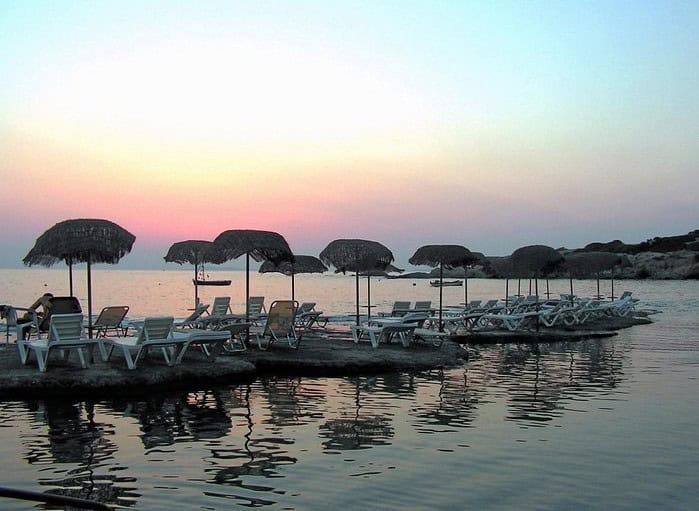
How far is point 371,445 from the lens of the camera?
277 inches

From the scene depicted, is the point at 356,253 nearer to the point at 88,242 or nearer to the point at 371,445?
the point at 88,242

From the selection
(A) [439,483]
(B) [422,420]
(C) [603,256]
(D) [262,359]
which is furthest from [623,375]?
(C) [603,256]

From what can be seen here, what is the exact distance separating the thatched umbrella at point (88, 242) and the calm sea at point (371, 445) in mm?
3681

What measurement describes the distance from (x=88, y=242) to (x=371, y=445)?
7.16 meters

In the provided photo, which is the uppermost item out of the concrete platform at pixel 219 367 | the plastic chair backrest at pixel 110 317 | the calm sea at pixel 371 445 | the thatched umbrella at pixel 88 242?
the thatched umbrella at pixel 88 242

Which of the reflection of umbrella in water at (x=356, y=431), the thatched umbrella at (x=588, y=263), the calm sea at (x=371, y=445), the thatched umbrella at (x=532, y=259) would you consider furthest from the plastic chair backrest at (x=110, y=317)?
the thatched umbrella at (x=588, y=263)

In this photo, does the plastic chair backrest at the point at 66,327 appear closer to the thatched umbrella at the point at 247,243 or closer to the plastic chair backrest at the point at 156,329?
the plastic chair backrest at the point at 156,329

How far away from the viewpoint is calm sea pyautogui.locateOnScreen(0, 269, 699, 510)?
18.1 ft

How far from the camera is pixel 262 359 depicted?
11.9m

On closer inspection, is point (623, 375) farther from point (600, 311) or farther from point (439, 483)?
point (600, 311)

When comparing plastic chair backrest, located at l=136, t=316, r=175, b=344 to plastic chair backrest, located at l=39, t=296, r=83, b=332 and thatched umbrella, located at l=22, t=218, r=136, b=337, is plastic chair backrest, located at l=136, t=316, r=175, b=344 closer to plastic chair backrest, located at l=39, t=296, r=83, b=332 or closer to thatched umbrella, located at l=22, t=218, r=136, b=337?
thatched umbrella, located at l=22, t=218, r=136, b=337

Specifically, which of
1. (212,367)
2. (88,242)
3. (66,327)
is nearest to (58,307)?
(88,242)

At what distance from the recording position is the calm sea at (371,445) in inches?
217

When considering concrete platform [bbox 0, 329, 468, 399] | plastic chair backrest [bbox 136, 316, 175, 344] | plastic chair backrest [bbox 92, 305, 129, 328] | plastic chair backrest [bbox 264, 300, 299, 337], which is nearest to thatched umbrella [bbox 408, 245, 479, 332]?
concrete platform [bbox 0, 329, 468, 399]
